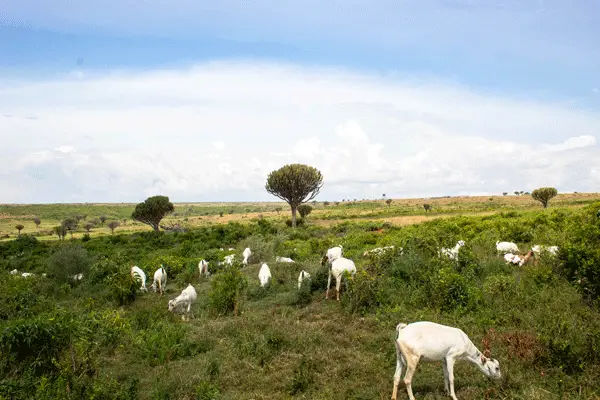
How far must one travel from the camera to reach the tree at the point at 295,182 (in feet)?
151

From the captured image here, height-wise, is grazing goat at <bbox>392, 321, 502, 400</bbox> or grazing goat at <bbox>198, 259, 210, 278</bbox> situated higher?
grazing goat at <bbox>392, 321, 502, 400</bbox>

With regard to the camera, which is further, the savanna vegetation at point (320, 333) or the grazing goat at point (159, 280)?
the grazing goat at point (159, 280)

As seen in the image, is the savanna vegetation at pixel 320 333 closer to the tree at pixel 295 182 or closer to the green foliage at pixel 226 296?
the green foliage at pixel 226 296

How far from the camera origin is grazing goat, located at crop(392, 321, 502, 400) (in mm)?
6113

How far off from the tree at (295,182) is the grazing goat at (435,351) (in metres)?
39.3

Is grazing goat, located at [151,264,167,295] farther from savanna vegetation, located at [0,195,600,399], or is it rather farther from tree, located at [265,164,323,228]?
tree, located at [265,164,323,228]

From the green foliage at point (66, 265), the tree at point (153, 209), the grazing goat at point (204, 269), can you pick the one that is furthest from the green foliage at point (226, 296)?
the tree at point (153, 209)

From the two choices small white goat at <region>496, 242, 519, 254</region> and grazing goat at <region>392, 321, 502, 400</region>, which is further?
small white goat at <region>496, 242, 519, 254</region>

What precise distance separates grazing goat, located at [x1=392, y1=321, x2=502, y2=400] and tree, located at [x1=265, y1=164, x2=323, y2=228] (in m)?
39.3

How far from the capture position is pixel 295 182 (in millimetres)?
46094

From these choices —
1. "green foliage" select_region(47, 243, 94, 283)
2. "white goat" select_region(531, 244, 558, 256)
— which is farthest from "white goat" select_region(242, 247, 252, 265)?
"white goat" select_region(531, 244, 558, 256)

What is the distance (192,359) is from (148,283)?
11834mm

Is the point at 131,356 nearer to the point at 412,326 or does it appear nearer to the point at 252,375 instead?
the point at 252,375

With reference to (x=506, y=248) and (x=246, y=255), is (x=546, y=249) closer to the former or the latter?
(x=506, y=248)
